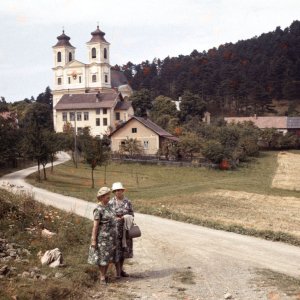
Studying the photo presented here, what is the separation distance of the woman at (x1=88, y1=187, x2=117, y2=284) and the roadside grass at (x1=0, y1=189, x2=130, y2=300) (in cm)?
41

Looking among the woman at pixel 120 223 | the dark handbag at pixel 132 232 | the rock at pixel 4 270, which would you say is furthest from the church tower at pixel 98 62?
the rock at pixel 4 270

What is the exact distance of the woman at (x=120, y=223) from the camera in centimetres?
965

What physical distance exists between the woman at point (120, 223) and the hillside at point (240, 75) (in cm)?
10447

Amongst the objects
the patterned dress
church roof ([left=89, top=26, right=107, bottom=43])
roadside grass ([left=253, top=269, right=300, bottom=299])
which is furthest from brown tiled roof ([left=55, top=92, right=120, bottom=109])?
roadside grass ([left=253, top=269, right=300, bottom=299])

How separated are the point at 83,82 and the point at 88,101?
15.8m

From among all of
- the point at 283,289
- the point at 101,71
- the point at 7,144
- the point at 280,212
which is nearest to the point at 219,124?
the point at 101,71

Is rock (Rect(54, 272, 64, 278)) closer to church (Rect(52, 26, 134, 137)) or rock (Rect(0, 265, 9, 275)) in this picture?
rock (Rect(0, 265, 9, 275))

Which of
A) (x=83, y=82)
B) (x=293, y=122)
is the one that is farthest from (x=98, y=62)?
(x=293, y=122)

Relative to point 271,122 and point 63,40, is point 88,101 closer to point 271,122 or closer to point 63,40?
point 63,40

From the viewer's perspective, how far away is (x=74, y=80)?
100688 millimetres

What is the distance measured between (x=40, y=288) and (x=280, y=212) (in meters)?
18.4

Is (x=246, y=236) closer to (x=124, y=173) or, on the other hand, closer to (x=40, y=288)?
(x=40, y=288)

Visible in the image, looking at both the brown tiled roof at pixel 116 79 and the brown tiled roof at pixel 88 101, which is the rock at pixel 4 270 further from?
the brown tiled roof at pixel 116 79

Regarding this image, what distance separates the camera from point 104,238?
9.28m
